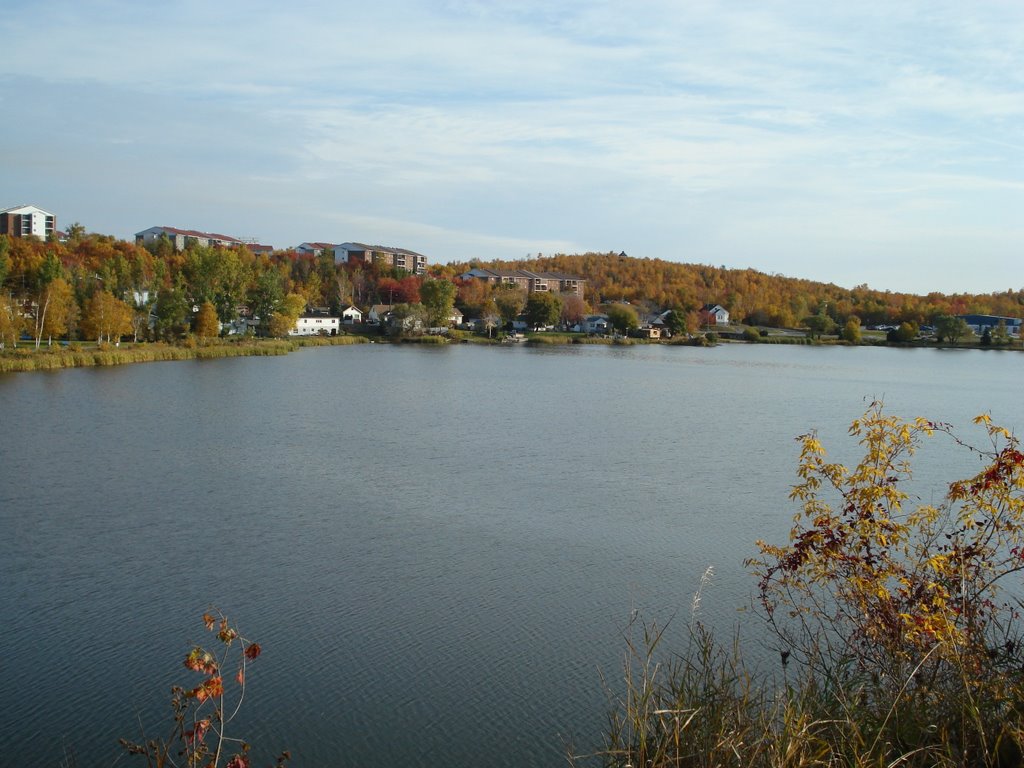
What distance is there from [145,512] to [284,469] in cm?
266

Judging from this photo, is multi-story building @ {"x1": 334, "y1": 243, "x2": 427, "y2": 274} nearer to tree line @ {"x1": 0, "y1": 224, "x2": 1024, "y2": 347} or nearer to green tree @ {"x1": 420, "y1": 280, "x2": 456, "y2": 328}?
tree line @ {"x1": 0, "y1": 224, "x2": 1024, "y2": 347}

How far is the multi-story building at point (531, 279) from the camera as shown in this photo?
71812mm

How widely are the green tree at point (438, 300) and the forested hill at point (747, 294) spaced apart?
26.1m

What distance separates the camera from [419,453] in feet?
44.0

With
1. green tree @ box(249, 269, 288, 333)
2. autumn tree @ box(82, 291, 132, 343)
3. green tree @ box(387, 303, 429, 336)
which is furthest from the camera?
green tree @ box(387, 303, 429, 336)

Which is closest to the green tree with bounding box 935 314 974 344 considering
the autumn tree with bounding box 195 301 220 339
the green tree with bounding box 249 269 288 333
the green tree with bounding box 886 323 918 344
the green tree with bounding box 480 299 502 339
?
the green tree with bounding box 886 323 918 344

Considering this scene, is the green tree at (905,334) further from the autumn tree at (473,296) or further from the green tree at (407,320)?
the green tree at (407,320)

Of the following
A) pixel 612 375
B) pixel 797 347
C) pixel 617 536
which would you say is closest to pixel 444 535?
pixel 617 536

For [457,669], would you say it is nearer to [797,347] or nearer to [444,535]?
[444,535]

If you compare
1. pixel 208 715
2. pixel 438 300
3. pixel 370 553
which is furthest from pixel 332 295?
pixel 208 715

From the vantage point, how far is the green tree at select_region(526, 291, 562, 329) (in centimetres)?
5366

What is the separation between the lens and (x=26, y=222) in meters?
65.4

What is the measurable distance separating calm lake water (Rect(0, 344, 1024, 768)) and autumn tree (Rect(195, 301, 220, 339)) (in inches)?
514

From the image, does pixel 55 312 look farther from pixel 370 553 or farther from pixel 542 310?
pixel 542 310
